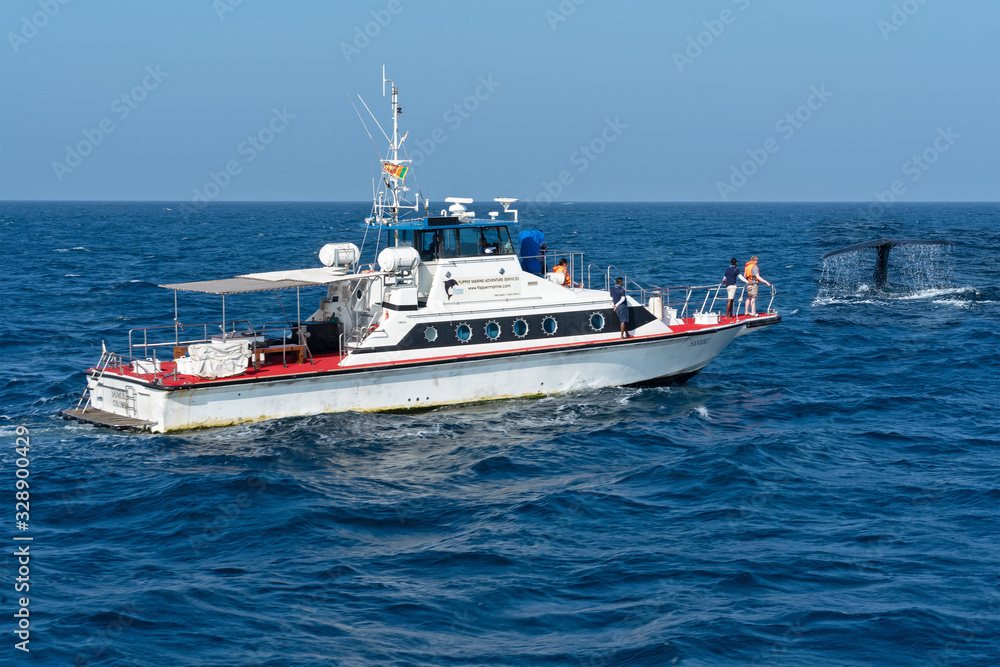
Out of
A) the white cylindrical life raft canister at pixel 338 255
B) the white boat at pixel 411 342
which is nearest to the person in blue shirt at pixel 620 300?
the white boat at pixel 411 342

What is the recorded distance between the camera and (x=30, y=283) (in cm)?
4731

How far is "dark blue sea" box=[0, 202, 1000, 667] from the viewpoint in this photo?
1142cm

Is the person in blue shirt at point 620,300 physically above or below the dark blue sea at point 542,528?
above

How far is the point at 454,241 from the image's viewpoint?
2195cm

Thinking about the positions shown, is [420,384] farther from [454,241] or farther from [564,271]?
[564,271]

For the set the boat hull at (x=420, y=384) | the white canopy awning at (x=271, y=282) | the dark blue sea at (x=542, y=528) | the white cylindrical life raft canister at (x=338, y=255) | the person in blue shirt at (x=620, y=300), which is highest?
the white cylindrical life raft canister at (x=338, y=255)

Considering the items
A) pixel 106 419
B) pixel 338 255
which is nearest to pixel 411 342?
pixel 338 255

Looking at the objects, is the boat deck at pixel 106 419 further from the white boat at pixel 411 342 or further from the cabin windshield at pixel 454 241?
the cabin windshield at pixel 454 241

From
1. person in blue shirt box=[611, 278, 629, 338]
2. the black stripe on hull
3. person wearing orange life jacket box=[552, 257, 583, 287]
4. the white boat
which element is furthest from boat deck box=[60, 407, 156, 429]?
person in blue shirt box=[611, 278, 629, 338]

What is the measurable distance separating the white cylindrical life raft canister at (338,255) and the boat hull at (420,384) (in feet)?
10.9

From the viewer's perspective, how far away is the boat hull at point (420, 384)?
19250 millimetres

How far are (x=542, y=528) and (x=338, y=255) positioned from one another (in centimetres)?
980

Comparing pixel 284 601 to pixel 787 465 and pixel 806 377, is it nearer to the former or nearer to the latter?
pixel 787 465

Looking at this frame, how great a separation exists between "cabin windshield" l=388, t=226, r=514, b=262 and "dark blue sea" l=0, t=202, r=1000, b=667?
388 cm
